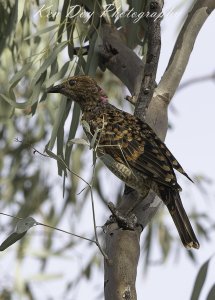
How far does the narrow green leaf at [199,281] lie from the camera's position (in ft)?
11.7

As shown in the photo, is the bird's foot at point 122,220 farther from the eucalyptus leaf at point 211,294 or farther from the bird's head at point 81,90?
the bird's head at point 81,90

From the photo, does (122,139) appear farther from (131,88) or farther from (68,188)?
(68,188)

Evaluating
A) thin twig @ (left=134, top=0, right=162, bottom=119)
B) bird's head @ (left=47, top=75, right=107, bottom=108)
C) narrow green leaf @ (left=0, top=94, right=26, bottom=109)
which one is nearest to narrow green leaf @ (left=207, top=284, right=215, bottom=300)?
thin twig @ (left=134, top=0, right=162, bottom=119)

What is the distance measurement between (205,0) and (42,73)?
96 cm

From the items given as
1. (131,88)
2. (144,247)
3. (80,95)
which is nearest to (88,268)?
(144,247)

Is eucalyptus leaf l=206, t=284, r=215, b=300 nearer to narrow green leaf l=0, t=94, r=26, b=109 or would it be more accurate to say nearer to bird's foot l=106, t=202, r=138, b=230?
bird's foot l=106, t=202, r=138, b=230

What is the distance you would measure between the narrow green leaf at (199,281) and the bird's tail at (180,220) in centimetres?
20

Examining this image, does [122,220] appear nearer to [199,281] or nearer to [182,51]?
[199,281]

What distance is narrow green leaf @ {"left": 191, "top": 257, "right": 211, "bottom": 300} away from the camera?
357 centimetres

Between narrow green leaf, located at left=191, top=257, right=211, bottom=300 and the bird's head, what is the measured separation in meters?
1.53

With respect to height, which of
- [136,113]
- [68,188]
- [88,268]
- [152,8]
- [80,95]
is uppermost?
[68,188]

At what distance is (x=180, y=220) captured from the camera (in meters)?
4.02

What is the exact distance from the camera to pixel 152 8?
410 cm

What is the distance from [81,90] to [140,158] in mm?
797
